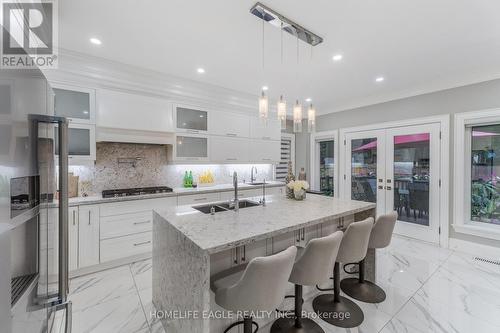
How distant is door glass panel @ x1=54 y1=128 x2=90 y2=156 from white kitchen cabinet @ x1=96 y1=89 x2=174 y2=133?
0.20 meters

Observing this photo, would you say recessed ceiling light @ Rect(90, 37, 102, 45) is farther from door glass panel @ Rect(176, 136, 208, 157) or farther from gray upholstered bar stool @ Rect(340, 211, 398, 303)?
gray upholstered bar stool @ Rect(340, 211, 398, 303)

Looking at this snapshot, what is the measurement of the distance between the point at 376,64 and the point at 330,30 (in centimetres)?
120

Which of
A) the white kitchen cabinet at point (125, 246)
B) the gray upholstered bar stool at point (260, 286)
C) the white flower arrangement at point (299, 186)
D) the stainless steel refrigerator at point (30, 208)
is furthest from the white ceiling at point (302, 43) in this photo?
the white kitchen cabinet at point (125, 246)

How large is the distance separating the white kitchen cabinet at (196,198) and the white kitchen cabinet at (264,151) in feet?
4.05

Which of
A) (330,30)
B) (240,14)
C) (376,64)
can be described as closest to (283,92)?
(376,64)

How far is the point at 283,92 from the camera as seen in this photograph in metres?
4.24

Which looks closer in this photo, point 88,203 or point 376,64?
point 88,203

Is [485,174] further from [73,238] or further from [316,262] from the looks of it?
[73,238]

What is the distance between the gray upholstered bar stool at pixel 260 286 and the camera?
1273 millimetres

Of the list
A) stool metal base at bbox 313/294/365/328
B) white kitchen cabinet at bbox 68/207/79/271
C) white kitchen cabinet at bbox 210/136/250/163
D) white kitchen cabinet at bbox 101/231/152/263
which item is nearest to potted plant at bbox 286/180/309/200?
stool metal base at bbox 313/294/365/328

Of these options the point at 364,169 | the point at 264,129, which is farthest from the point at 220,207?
the point at 364,169

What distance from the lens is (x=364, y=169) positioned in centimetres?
465

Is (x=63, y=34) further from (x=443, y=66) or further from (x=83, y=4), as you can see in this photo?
(x=443, y=66)

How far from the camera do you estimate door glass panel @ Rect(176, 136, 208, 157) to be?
3.70m
